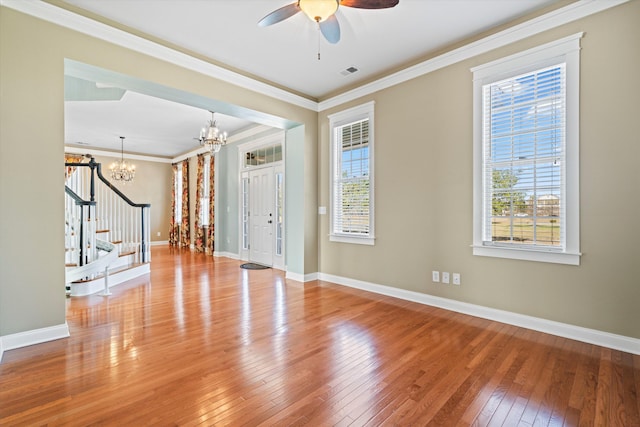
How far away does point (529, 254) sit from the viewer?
3.08m

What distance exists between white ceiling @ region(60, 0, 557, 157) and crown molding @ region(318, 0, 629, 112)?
0.37 ft

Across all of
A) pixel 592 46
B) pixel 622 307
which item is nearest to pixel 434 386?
pixel 622 307

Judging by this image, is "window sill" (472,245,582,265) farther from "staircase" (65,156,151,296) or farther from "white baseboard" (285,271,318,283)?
"staircase" (65,156,151,296)

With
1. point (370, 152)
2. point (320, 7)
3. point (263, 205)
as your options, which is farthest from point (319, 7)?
point (263, 205)

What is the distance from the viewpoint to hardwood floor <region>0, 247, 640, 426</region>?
179 centimetres

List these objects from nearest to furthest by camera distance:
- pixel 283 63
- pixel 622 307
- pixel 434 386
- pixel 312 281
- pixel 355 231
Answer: pixel 434 386 → pixel 622 307 → pixel 283 63 → pixel 355 231 → pixel 312 281

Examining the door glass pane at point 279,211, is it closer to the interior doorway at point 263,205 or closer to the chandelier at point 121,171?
the interior doorway at point 263,205

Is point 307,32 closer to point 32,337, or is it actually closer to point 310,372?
point 310,372

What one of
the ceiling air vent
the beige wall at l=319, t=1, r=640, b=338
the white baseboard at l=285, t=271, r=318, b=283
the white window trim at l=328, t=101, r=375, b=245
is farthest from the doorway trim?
the ceiling air vent

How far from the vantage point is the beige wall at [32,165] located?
2600 millimetres

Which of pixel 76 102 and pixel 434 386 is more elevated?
pixel 76 102

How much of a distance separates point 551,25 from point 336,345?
147 inches

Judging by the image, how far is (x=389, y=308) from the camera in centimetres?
376

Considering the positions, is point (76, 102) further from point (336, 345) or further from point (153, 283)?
point (336, 345)
